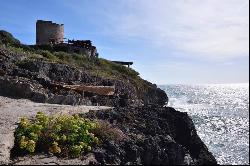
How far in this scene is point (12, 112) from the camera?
18797mm

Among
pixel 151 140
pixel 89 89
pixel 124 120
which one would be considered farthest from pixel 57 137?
pixel 89 89

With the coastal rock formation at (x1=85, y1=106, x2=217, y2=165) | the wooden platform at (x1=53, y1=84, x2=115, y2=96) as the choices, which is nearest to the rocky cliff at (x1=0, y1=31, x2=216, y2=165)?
the coastal rock formation at (x1=85, y1=106, x2=217, y2=165)

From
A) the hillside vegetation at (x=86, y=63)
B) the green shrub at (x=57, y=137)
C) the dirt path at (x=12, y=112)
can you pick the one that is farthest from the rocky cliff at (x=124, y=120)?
the hillside vegetation at (x=86, y=63)

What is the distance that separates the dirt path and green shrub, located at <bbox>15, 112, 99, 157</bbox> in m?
0.38

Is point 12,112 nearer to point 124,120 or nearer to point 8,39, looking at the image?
point 124,120

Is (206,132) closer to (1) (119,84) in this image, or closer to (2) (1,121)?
(1) (119,84)

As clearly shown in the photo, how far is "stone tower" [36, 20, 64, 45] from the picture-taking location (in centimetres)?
6047

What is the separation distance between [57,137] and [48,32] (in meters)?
48.6

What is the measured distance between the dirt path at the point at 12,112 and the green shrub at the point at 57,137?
1.23 ft

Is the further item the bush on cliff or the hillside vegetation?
the bush on cliff

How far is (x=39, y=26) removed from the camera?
60.7 m

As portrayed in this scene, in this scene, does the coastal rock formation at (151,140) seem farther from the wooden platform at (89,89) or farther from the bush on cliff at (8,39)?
the bush on cliff at (8,39)

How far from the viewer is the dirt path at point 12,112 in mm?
13406

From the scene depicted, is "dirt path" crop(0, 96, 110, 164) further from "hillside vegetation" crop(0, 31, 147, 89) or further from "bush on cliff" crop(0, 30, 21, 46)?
"bush on cliff" crop(0, 30, 21, 46)
